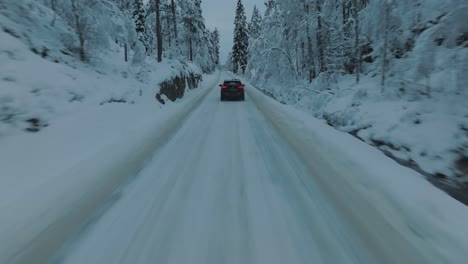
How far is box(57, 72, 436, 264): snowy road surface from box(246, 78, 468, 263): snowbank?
15cm

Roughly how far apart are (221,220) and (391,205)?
6.50 ft

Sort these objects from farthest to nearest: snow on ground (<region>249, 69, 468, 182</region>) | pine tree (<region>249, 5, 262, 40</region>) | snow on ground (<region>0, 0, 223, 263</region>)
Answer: pine tree (<region>249, 5, 262, 40</region>) → snow on ground (<region>249, 69, 468, 182</region>) → snow on ground (<region>0, 0, 223, 263</region>)

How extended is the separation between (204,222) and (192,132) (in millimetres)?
5131

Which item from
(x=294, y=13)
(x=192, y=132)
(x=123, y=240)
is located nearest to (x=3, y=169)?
(x=123, y=240)

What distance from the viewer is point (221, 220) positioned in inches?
124

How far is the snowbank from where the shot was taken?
8.57 ft

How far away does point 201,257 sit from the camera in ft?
8.26

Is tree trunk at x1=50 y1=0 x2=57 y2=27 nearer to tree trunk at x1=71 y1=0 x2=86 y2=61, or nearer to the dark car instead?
tree trunk at x1=71 y1=0 x2=86 y2=61

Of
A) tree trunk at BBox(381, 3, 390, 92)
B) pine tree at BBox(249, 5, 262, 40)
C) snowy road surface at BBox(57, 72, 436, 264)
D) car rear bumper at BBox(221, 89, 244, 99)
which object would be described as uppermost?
pine tree at BBox(249, 5, 262, 40)

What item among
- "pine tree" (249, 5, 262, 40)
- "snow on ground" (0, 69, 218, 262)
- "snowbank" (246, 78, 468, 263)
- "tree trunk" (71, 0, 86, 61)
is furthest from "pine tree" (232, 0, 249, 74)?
"snowbank" (246, 78, 468, 263)

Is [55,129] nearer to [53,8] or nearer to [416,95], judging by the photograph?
[53,8]

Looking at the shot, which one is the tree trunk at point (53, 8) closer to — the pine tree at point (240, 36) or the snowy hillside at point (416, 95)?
the snowy hillside at point (416, 95)

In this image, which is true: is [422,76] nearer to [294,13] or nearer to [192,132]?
[192,132]

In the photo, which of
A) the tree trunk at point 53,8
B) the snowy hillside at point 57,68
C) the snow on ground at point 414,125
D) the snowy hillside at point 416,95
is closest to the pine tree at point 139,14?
the snowy hillside at point 57,68
